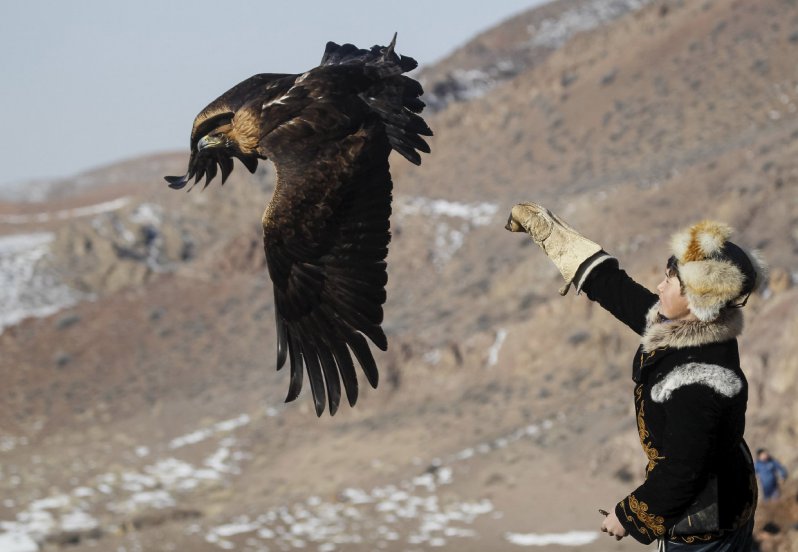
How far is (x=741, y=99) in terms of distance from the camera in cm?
3291

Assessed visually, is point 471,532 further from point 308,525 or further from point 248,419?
point 248,419

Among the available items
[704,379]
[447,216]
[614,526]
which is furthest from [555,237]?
[447,216]

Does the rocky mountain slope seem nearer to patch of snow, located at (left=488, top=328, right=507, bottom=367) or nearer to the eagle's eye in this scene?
patch of snow, located at (left=488, top=328, right=507, bottom=367)

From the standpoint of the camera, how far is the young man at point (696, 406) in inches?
127

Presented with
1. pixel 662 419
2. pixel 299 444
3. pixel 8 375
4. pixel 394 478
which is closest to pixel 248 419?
pixel 299 444

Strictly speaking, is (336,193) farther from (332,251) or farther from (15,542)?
(15,542)

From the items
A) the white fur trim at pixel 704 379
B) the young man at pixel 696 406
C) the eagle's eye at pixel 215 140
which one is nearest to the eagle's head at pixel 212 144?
the eagle's eye at pixel 215 140

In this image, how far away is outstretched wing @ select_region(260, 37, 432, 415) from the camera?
434 centimetres

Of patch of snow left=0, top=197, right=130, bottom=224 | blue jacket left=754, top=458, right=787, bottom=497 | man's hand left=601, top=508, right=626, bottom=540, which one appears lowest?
blue jacket left=754, top=458, right=787, bottom=497

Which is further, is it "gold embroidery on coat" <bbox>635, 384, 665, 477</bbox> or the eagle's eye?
the eagle's eye

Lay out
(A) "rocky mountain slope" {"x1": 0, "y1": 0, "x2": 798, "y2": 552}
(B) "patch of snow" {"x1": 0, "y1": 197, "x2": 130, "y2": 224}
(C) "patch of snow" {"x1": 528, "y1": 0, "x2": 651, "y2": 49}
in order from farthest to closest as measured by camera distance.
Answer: (C) "patch of snow" {"x1": 528, "y1": 0, "x2": 651, "y2": 49} → (B) "patch of snow" {"x1": 0, "y1": 197, "x2": 130, "y2": 224} → (A) "rocky mountain slope" {"x1": 0, "y1": 0, "x2": 798, "y2": 552}

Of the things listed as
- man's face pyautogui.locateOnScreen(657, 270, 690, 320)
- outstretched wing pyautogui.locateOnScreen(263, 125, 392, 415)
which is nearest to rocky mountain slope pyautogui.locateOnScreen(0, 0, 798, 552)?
outstretched wing pyautogui.locateOnScreen(263, 125, 392, 415)

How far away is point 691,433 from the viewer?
127 inches

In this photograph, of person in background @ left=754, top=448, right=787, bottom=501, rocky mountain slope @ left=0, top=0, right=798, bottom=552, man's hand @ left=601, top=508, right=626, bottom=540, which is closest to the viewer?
man's hand @ left=601, top=508, right=626, bottom=540
